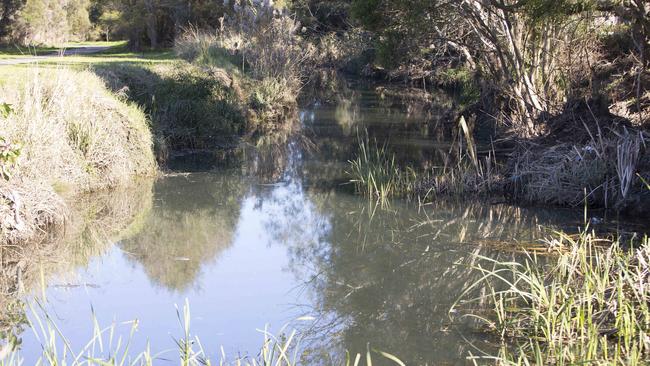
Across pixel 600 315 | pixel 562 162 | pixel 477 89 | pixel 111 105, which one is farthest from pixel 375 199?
pixel 477 89

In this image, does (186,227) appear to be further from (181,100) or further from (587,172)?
(181,100)

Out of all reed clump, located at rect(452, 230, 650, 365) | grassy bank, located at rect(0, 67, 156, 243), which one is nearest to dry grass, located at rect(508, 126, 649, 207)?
reed clump, located at rect(452, 230, 650, 365)

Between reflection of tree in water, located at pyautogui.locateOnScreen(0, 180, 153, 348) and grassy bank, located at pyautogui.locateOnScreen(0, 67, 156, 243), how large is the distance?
235 mm

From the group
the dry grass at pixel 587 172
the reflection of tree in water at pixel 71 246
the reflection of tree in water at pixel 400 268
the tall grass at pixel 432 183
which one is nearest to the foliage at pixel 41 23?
the reflection of tree in water at pixel 71 246

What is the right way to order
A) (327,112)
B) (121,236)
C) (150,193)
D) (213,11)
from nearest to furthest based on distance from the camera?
(121,236)
(150,193)
(327,112)
(213,11)

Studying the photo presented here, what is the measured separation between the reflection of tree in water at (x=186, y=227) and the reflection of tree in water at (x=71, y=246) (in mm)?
314

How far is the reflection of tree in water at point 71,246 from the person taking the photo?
8398 millimetres

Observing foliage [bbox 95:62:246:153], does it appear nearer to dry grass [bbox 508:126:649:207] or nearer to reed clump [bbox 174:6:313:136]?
reed clump [bbox 174:6:313:136]

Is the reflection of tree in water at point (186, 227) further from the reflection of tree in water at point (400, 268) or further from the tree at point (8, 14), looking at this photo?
the tree at point (8, 14)

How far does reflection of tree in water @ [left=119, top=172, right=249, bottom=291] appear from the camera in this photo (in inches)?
388

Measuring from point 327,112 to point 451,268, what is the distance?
1847 cm

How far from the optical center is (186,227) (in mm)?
12047

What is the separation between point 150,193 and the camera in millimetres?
13875

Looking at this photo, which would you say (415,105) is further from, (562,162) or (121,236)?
(121,236)
